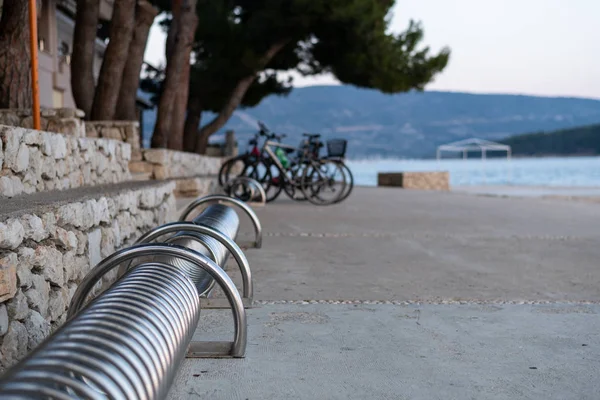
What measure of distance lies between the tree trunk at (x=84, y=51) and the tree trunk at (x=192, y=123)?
9219 millimetres

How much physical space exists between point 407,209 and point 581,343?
7.77m

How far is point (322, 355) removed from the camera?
3072 mm

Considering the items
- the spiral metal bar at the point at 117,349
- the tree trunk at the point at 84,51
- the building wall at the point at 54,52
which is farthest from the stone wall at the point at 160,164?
the spiral metal bar at the point at 117,349

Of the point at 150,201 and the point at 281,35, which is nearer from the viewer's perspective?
the point at 150,201

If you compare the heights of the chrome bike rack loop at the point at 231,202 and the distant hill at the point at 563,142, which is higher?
the distant hill at the point at 563,142

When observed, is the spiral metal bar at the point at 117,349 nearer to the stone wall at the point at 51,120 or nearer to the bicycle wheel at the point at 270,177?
the stone wall at the point at 51,120

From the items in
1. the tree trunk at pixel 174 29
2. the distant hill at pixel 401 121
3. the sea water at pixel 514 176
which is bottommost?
the sea water at pixel 514 176

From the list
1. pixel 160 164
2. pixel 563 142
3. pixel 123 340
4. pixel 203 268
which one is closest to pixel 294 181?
pixel 160 164

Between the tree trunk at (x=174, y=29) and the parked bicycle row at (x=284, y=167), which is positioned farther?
the tree trunk at (x=174, y=29)

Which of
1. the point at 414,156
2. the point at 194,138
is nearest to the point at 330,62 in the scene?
the point at 194,138

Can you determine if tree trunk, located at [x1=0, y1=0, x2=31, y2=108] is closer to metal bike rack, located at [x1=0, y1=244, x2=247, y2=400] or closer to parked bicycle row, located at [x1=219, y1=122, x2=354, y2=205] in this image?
parked bicycle row, located at [x1=219, y1=122, x2=354, y2=205]

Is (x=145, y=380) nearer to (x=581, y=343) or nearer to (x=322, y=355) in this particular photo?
(x=322, y=355)

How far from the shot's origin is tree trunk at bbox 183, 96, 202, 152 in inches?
767

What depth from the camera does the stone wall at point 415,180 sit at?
Result: 2138cm
